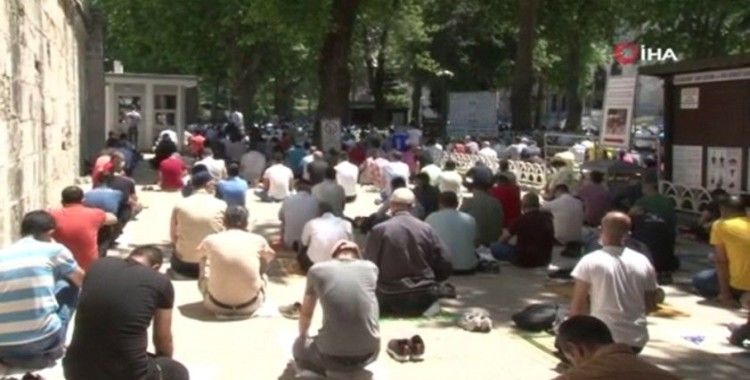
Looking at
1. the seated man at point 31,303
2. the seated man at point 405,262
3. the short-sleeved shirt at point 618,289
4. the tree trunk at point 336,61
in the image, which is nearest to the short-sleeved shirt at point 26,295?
the seated man at point 31,303

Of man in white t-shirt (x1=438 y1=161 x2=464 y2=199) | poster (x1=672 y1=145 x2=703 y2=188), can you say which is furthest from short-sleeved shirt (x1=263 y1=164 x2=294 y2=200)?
poster (x1=672 y1=145 x2=703 y2=188)

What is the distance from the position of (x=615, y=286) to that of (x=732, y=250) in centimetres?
337

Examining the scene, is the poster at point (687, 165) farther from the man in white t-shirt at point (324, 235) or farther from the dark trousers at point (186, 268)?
the dark trousers at point (186, 268)

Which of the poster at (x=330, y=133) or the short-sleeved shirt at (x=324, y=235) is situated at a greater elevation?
the poster at (x=330, y=133)

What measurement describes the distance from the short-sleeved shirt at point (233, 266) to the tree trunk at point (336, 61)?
18490mm

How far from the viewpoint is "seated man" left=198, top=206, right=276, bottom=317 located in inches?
350

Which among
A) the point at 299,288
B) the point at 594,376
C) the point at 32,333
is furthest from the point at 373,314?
the point at 299,288

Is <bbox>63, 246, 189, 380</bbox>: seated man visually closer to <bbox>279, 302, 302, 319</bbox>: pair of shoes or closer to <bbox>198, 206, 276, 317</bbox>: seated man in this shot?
<bbox>198, 206, 276, 317</bbox>: seated man

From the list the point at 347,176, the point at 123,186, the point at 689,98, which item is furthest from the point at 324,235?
the point at 689,98

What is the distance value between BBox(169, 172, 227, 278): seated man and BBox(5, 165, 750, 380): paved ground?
30 cm

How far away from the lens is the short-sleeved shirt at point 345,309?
6.89m

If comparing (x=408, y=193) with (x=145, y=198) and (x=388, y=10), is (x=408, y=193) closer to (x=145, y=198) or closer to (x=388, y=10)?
(x=145, y=198)

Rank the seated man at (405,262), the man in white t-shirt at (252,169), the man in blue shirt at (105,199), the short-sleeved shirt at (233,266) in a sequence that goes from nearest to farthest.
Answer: the short-sleeved shirt at (233,266) < the seated man at (405,262) < the man in blue shirt at (105,199) < the man in white t-shirt at (252,169)

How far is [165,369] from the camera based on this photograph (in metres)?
6.17
